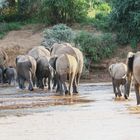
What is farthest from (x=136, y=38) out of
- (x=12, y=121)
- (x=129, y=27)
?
(x=12, y=121)

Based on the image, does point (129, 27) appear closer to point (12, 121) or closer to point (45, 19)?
point (45, 19)

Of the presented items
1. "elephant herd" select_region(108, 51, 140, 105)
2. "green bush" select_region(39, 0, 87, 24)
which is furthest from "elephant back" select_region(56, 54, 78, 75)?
"green bush" select_region(39, 0, 87, 24)

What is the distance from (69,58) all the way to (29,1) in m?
21.7

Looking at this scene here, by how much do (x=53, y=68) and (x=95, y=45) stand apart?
12.0m

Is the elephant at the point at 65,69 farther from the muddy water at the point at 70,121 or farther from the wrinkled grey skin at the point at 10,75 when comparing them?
the wrinkled grey skin at the point at 10,75

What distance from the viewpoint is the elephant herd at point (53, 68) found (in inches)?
873

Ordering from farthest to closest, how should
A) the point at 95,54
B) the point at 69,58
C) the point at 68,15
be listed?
the point at 68,15
the point at 95,54
the point at 69,58

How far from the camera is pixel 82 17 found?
40.5 m

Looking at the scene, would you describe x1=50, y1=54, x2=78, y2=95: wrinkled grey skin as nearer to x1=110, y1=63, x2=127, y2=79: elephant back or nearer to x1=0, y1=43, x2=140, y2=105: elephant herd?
x1=0, y1=43, x2=140, y2=105: elephant herd

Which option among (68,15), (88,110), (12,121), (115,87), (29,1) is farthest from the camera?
(29,1)

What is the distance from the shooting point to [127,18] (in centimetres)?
3731

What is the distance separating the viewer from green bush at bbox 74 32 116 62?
114 ft

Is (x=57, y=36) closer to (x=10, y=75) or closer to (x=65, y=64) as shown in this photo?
(x=10, y=75)

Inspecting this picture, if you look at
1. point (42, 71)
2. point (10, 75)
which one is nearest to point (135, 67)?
point (42, 71)
